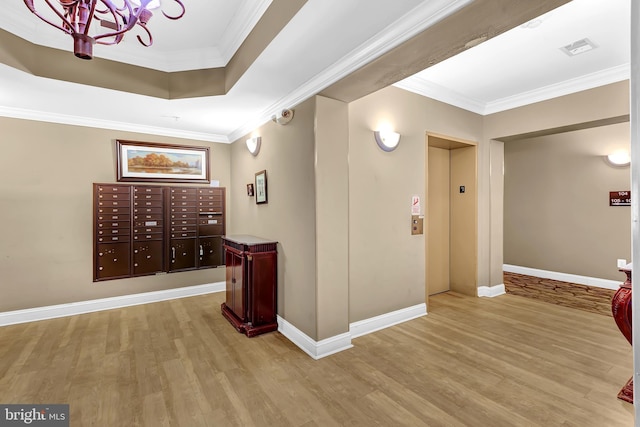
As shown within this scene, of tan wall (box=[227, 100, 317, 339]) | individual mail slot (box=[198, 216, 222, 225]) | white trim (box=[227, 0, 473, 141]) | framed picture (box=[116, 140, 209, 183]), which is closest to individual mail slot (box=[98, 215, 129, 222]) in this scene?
framed picture (box=[116, 140, 209, 183])

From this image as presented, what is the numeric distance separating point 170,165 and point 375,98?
2924mm

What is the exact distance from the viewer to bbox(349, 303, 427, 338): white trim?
3061 mm

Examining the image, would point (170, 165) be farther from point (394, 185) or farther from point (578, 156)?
point (578, 156)

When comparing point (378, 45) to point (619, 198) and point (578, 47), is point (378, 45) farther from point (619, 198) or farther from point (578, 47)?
point (619, 198)

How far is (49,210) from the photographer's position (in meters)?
3.61

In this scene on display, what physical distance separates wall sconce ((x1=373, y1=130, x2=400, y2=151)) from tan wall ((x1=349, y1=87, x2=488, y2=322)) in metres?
0.06

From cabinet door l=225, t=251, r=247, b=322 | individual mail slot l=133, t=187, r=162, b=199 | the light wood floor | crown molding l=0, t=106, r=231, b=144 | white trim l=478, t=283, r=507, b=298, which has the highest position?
crown molding l=0, t=106, r=231, b=144

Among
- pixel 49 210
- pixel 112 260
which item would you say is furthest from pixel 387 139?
pixel 49 210

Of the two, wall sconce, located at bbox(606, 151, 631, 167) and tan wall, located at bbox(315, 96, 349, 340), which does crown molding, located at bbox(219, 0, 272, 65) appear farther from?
wall sconce, located at bbox(606, 151, 631, 167)

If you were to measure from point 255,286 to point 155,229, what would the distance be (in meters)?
1.96

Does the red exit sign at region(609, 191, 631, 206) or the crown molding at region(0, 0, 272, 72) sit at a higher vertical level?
the crown molding at region(0, 0, 272, 72)

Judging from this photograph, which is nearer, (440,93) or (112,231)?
(440,93)

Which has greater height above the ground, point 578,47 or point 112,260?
point 578,47

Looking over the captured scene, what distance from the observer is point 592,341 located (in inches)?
113
